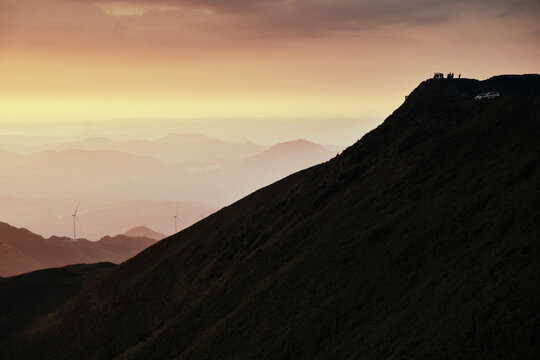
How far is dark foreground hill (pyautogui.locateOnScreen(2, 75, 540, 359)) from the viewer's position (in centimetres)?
3762

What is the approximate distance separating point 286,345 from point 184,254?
177 feet

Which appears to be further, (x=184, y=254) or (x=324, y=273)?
(x=184, y=254)

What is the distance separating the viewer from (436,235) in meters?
49.7

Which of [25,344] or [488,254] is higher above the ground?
[488,254]

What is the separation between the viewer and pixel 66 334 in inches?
3393

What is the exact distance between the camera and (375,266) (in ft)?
165

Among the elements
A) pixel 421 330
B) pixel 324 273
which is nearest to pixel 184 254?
pixel 324 273

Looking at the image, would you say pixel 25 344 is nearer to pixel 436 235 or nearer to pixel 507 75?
pixel 436 235

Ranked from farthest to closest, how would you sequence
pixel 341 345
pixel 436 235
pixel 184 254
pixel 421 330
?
1. pixel 184 254
2. pixel 436 235
3. pixel 341 345
4. pixel 421 330

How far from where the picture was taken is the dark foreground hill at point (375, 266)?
3762cm

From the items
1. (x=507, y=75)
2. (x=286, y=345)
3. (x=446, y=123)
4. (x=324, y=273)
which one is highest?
(x=507, y=75)

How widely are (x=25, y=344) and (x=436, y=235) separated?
73664mm

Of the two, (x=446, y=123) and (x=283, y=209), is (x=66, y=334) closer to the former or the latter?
(x=283, y=209)

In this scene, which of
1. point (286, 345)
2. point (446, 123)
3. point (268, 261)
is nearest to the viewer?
point (286, 345)
